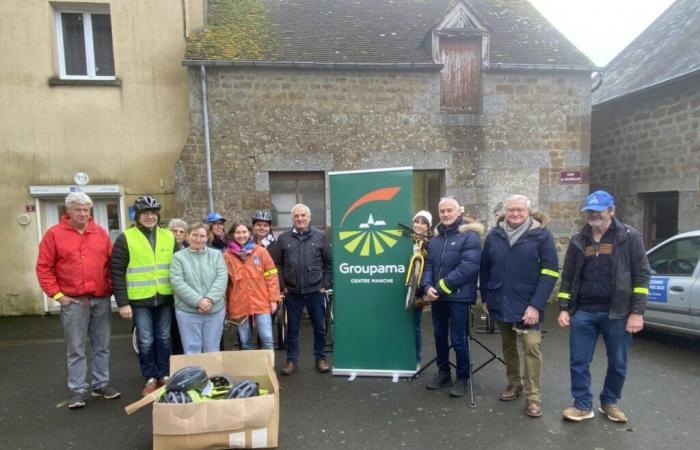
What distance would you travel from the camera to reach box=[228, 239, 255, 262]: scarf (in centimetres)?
418

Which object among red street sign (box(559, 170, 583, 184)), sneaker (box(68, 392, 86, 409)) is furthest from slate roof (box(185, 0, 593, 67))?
sneaker (box(68, 392, 86, 409))

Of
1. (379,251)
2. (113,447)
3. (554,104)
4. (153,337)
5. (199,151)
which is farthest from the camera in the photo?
(554,104)

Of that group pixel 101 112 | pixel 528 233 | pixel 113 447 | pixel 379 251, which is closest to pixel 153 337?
pixel 113 447

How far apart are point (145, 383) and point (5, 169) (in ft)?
17.4

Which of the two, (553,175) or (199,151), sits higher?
(199,151)

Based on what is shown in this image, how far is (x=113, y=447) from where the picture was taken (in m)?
3.19

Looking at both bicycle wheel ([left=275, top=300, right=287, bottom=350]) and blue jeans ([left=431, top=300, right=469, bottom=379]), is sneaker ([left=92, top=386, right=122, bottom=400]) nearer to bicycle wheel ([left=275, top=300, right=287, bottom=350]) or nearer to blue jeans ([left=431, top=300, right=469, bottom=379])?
bicycle wheel ([left=275, top=300, right=287, bottom=350])

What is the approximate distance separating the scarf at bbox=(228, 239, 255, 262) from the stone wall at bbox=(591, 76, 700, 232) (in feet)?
26.5

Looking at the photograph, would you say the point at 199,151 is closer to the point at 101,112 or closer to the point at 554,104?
the point at 101,112

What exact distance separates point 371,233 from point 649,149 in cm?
746

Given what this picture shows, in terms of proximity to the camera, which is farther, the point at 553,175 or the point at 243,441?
the point at 553,175

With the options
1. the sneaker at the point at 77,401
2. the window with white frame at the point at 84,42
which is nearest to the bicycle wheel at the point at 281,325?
the sneaker at the point at 77,401

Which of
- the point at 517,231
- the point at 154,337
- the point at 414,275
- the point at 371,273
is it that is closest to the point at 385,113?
the point at 371,273

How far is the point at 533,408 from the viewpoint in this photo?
3520mm
